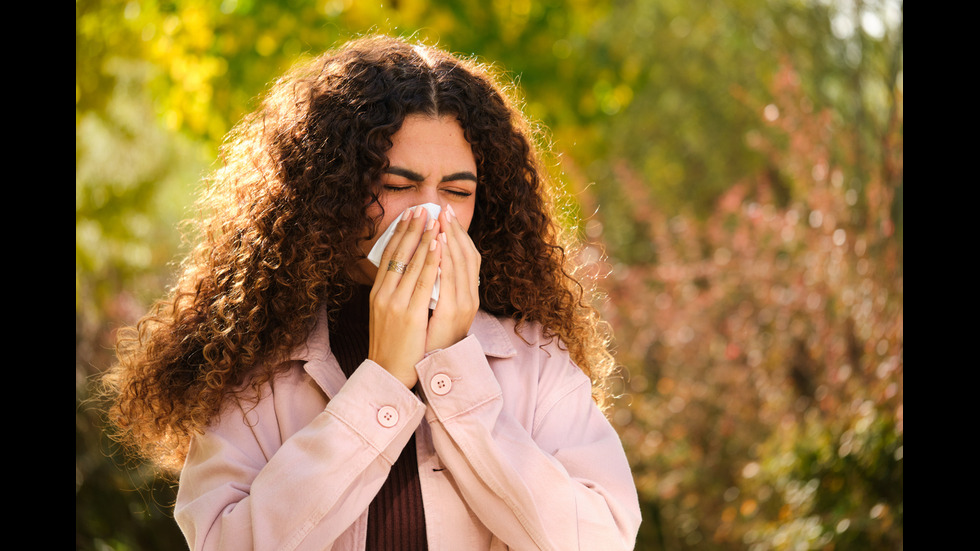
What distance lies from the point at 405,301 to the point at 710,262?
544 centimetres

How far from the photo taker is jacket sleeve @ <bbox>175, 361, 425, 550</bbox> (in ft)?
5.96

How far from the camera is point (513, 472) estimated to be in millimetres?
1870

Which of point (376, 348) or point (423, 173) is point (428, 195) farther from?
point (376, 348)

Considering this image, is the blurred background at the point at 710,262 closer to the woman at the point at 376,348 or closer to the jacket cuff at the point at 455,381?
the woman at the point at 376,348

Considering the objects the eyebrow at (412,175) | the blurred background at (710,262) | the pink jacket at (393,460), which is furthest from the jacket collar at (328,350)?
the blurred background at (710,262)

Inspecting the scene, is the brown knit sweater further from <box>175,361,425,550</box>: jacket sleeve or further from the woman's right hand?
the woman's right hand

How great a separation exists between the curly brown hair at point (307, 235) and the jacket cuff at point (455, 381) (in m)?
0.36

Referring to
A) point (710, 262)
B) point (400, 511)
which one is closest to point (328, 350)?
point (400, 511)

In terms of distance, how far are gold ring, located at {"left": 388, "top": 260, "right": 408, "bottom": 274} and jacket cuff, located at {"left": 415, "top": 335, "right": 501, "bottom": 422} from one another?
19 centimetres

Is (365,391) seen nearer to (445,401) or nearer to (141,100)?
(445,401)

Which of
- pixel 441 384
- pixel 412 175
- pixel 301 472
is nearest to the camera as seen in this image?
pixel 301 472

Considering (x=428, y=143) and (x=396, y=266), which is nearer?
(x=396, y=266)

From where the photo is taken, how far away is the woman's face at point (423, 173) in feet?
6.79
